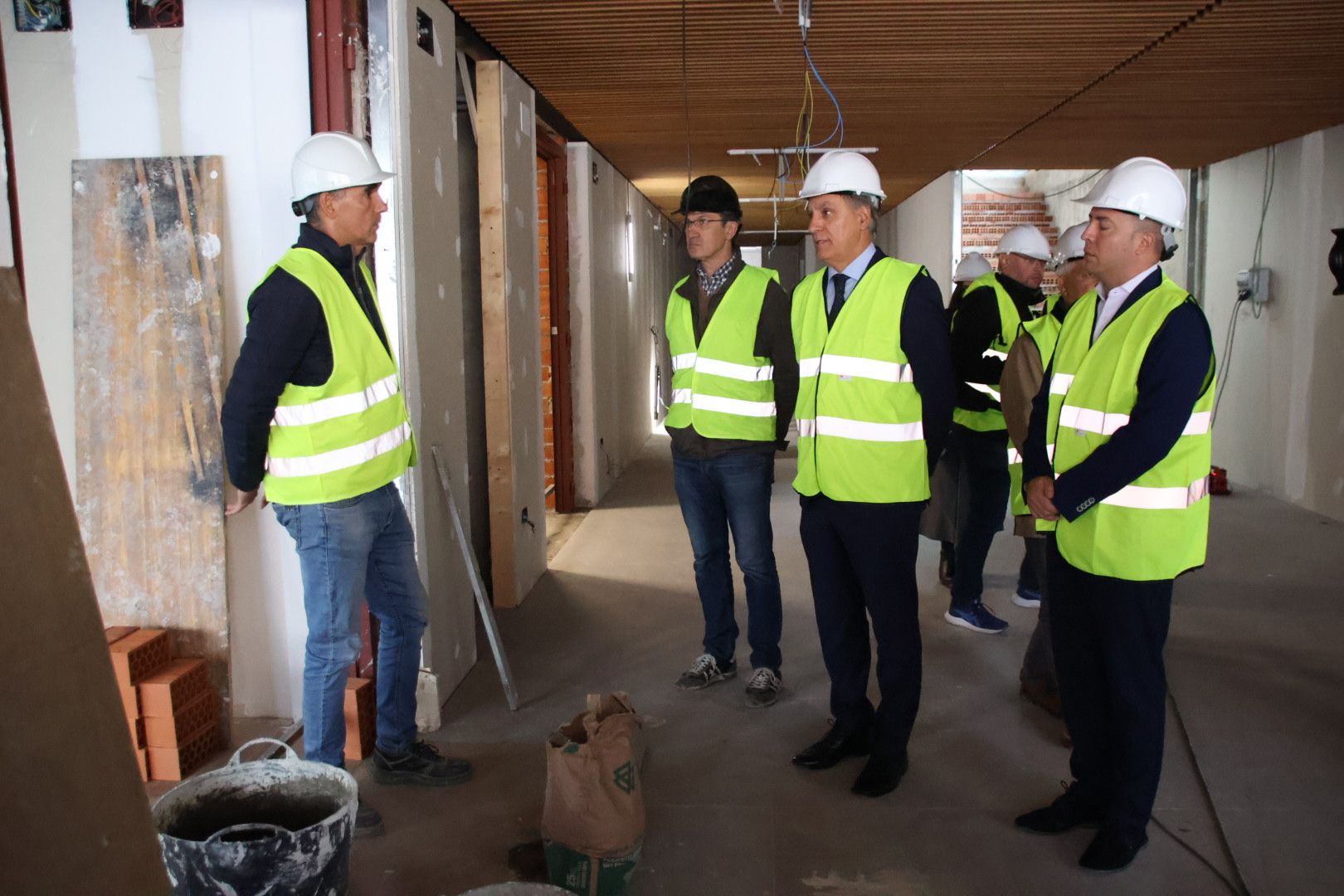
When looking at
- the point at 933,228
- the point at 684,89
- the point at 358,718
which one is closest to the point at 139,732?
the point at 358,718

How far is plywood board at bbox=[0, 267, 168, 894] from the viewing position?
1.36 meters

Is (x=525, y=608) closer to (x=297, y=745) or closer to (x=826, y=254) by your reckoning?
(x=297, y=745)

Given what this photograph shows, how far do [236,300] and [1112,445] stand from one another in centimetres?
243

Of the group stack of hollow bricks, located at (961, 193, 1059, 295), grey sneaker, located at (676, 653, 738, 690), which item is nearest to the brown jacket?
grey sneaker, located at (676, 653, 738, 690)

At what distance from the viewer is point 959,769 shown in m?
2.98

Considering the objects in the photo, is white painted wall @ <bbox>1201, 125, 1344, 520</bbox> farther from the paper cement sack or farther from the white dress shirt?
the paper cement sack

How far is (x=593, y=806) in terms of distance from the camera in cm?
225

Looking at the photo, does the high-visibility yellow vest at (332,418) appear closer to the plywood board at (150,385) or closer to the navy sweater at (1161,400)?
the plywood board at (150,385)

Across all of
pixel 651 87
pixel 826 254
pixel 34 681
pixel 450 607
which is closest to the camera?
pixel 34 681

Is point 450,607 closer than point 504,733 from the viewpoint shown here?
No

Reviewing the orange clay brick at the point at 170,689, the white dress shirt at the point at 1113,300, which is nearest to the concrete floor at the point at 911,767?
the orange clay brick at the point at 170,689

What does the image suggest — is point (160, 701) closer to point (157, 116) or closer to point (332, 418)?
point (332, 418)

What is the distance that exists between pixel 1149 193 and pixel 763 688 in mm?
1962

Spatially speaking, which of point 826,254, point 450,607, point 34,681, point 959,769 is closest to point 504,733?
point 450,607
